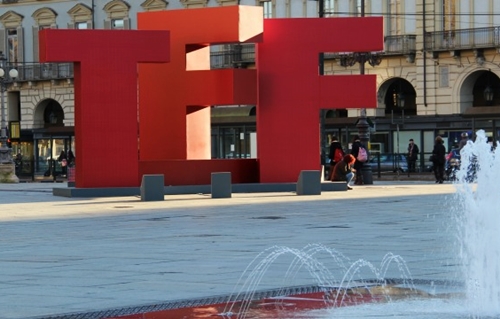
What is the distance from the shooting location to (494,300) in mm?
10273

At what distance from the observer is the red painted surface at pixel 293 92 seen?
111ft

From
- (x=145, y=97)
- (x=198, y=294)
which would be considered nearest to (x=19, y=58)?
(x=145, y=97)

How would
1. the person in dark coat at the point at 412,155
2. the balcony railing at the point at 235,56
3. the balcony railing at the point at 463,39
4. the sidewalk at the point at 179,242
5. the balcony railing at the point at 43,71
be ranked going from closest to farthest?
the sidewalk at the point at 179,242 → the person in dark coat at the point at 412,155 → the balcony railing at the point at 463,39 → the balcony railing at the point at 235,56 → the balcony railing at the point at 43,71

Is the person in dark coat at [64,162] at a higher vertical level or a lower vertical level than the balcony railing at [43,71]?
lower

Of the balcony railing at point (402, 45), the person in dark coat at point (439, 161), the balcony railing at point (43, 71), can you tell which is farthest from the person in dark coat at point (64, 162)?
the person in dark coat at point (439, 161)

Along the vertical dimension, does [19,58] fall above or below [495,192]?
above

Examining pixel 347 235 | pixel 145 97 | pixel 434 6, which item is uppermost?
pixel 434 6

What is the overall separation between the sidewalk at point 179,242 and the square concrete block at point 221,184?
63 cm

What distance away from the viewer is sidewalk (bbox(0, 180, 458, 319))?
473 inches

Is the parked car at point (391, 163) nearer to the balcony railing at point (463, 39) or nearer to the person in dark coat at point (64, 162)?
the balcony railing at point (463, 39)

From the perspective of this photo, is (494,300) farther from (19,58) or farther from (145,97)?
(19,58)

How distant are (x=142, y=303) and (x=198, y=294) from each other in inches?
31.6

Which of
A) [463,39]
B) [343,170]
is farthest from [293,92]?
[463,39]

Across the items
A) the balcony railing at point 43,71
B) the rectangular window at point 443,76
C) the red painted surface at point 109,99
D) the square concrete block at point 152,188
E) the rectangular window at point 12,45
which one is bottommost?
the square concrete block at point 152,188
